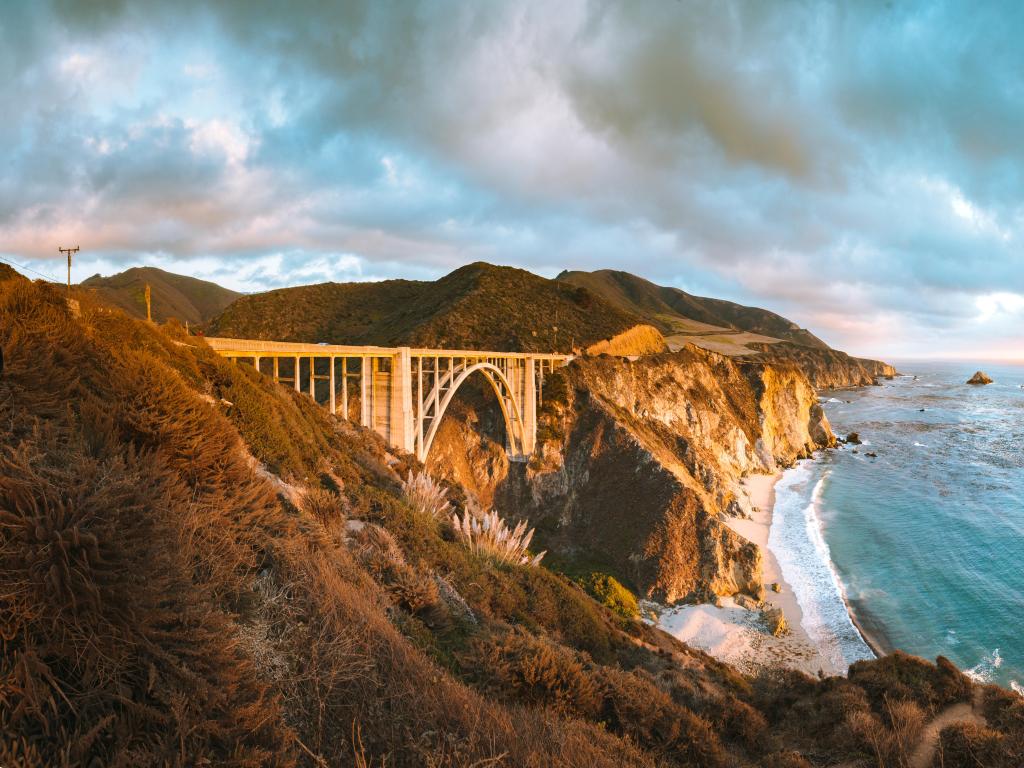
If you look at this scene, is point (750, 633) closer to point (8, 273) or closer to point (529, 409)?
point (529, 409)

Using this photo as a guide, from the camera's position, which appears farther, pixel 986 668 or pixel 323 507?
pixel 986 668

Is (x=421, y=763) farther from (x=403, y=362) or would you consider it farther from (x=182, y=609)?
(x=403, y=362)

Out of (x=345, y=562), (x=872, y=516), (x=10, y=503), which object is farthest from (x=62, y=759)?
(x=872, y=516)

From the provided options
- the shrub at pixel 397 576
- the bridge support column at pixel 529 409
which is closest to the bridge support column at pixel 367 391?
the shrub at pixel 397 576

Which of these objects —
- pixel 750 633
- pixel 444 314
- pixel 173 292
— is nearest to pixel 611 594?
pixel 750 633

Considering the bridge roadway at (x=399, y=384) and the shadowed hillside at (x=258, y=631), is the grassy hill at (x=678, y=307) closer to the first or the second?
the bridge roadway at (x=399, y=384)

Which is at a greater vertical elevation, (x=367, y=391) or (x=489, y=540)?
(x=367, y=391)

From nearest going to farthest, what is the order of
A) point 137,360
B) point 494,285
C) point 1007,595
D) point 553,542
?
point 137,360 → point 1007,595 → point 553,542 → point 494,285

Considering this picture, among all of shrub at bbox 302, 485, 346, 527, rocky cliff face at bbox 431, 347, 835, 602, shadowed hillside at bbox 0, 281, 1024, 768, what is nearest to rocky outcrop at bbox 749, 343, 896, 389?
rocky cliff face at bbox 431, 347, 835, 602
